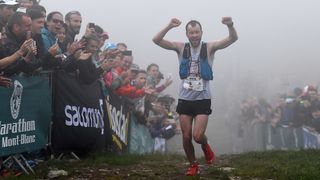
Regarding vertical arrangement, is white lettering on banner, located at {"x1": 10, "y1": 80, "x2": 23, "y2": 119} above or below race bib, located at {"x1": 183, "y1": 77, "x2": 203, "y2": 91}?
below

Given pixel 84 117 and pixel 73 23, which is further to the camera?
pixel 73 23

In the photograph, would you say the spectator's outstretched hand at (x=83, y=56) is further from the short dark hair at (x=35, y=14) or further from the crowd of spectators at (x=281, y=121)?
the crowd of spectators at (x=281, y=121)

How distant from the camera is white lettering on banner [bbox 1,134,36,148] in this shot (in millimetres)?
7125

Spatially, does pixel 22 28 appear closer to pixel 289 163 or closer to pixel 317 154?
pixel 289 163

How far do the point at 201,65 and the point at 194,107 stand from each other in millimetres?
667

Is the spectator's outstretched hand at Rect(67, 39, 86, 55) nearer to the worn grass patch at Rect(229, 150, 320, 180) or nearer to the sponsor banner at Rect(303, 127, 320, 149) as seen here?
the worn grass patch at Rect(229, 150, 320, 180)

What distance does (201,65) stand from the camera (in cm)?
802

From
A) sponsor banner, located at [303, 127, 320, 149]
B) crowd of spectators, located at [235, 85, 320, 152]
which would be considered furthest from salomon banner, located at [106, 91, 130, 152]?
sponsor banner, located at [303, 127, 320, 149]

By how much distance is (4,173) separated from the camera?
23.7 ft

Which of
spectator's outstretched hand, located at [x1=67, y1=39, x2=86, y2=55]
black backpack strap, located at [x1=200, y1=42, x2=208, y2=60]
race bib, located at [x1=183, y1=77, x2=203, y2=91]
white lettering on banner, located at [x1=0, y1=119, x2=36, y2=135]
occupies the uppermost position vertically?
spectator's outstretched hand, located at [x1=67, y1=39, x2=86, y2=55]

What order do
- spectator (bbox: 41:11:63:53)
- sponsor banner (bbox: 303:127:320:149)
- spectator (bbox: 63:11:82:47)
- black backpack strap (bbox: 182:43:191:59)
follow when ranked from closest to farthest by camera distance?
black backpack strap (bbox: 182:43:191:59)
spectator (bbox: 41:11:63:53)
spectator (bbox: 63:11:82:47)
sponsor banner (bbox: 303:127:320:149)

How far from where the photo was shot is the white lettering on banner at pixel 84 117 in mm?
9031

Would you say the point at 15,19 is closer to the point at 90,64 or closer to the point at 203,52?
the point at 90,64

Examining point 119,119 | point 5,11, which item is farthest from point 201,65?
point 119,119
